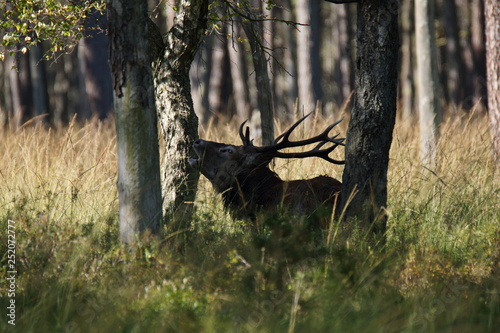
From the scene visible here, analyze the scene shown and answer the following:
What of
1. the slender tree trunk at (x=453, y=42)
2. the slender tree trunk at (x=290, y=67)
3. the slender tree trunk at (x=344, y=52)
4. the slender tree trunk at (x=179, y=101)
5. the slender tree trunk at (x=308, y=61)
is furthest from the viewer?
the slender tree trunk at (x=344, y=52)

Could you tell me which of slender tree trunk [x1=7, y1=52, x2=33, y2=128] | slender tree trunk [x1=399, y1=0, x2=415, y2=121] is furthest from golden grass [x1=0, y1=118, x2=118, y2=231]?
slender tree trunk [x1=399, y1=0, x2=415, y2=121]

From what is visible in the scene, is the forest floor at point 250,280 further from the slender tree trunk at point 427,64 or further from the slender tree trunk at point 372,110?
the slender tree trunk at point 427,64

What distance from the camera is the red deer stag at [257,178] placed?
228 inches

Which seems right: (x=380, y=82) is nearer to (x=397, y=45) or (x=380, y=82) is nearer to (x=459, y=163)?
(x=397, y=45)

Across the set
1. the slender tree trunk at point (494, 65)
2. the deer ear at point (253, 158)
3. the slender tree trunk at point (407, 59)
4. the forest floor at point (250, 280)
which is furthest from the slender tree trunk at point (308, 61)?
the forest floor at point (250, 280)

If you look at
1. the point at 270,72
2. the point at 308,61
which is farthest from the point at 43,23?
the point at 308,61

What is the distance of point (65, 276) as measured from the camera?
13.1 feet

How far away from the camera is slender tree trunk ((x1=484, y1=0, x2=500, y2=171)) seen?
7.25 m

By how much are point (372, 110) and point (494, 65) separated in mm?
3217

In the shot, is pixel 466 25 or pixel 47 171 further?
pixel 466 25

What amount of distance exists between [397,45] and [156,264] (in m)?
2.54

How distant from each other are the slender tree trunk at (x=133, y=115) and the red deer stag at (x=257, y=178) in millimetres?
1492

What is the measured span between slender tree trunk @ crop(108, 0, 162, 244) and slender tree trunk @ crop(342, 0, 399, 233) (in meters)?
1.60

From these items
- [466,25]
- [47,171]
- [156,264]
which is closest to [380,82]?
[156,264]
